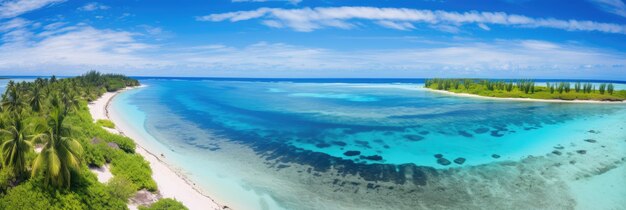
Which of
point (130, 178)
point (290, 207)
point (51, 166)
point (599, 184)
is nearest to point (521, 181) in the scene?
point (599, 184)

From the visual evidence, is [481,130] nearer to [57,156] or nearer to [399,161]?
[399,161]

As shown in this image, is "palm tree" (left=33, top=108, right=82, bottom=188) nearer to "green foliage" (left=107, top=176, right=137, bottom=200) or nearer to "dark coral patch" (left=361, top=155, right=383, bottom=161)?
"green foliage" (left=107, top=176, right=137, bottom=200)

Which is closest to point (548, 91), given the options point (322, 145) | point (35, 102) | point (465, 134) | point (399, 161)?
point (465, 134)

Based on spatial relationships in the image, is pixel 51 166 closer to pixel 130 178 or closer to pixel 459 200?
pixel 130 178

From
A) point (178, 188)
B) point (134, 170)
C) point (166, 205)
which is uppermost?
point (134, 170)

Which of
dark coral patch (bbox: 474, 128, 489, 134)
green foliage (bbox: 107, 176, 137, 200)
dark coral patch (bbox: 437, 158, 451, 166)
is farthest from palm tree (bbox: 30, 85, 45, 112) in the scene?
dark coral patch (bbox: 474, 128, 489, 134)

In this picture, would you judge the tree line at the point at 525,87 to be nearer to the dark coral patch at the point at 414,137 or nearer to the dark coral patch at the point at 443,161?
the dark coral patch at the point at 414,137
